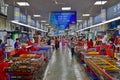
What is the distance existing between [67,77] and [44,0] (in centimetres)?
786

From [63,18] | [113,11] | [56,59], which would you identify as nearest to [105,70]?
[56,59]

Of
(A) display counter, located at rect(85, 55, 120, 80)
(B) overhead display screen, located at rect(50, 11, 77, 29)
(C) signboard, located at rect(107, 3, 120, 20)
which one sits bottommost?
(A) display counter, located at rect(85, 55, 120, 80)

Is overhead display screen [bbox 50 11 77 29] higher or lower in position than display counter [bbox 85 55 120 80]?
higher

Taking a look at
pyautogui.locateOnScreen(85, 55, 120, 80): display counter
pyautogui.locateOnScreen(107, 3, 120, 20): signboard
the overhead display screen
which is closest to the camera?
pyautogui.locateOnScreen(85, 55, 120, 80): display counter

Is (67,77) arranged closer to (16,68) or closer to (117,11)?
(16,68)

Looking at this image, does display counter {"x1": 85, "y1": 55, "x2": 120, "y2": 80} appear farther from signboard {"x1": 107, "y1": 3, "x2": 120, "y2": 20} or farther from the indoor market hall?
signboard {"x1": 107, "y1": 3, "x2": 120, "y2": 20}

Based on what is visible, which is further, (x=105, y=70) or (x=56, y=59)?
(x=56, y=59)

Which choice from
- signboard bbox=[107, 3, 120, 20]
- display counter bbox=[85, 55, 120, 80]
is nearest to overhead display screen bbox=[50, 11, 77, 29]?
signboard bbox=[107, 3, 120, 20]

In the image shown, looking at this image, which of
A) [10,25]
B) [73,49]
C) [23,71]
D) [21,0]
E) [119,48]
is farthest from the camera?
[10,25]

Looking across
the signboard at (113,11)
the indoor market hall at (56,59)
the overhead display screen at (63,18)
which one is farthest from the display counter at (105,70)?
the signboard at (113,11)

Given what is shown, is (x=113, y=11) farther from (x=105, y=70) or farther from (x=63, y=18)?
(x=105, y=70)

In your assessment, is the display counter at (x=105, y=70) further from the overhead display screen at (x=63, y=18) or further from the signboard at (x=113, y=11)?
the signboard at (x=113, y=11)

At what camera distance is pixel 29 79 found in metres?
6.10

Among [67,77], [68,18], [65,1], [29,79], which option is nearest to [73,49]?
[68,18]
